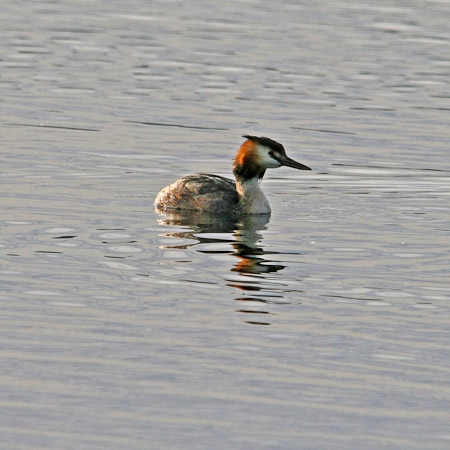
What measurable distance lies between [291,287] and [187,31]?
23.9 m

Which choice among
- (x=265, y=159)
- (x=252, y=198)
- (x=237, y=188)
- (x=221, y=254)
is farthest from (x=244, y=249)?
(x=265, y=159)

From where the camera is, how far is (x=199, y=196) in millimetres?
17234

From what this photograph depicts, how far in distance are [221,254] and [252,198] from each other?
3.19 metres

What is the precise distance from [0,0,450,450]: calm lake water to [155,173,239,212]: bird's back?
0.32 m

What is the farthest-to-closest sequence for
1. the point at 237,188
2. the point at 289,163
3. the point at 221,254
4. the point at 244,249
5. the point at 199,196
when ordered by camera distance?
the point at 237,188 < the point at 289,163 < the point at 199,196 < the point at 244,249 < the point at 221,254

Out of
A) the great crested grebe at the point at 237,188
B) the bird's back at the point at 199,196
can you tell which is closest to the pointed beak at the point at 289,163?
the great crested grebe at the point at 237,188

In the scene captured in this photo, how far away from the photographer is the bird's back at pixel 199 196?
56.5 ft

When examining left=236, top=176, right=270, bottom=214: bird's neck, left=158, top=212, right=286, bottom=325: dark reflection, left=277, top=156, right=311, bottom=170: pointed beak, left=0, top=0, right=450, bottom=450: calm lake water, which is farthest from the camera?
left=277, top=156, right=311, bottom=170: pointed beak

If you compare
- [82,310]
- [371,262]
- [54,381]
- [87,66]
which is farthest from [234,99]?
[54,381]

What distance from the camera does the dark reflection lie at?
12.0 m

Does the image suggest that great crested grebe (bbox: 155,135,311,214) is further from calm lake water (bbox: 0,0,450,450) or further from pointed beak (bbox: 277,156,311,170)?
calm lake water (bbox: 0,0,450,450)

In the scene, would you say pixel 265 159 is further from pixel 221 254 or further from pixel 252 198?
pixel 221 254

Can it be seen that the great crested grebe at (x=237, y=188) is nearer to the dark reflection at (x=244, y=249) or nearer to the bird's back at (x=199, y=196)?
the bird's back at (x=199, y=196)

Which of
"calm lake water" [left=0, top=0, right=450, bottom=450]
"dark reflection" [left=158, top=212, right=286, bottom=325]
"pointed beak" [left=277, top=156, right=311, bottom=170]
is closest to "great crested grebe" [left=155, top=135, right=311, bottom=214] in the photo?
"pointed beak" [left=277, top=156, right=311, bottom=170]
